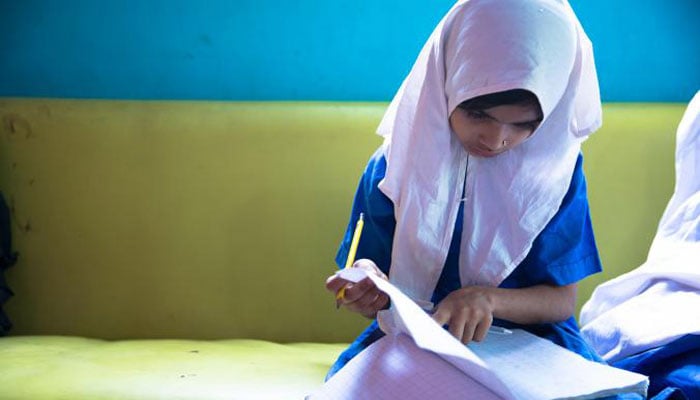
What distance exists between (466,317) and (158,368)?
60 cm

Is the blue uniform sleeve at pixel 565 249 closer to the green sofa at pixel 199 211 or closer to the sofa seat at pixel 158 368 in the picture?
the sofa seat at pixel 158 368

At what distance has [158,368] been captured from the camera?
5.73 feet

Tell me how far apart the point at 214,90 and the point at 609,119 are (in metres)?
0.83

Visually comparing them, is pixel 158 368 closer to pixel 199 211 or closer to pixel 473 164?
pixel 199 211

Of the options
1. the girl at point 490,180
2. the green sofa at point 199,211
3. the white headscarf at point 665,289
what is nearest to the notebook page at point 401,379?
the girl at point 490,180

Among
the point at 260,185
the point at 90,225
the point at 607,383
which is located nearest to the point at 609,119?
the point at 260,185

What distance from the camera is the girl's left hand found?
1395mm

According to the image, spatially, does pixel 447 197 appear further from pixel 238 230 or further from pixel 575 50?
pixel 238 230

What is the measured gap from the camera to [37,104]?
2135 mm

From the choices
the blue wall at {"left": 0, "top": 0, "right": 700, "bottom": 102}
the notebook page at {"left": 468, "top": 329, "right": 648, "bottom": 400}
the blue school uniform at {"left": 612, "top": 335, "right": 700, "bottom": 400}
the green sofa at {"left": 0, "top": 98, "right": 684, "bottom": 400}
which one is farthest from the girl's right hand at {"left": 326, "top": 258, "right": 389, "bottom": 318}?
the blue wall at {"left": 0, "top": 0, "right": 700, "bottom": 102}

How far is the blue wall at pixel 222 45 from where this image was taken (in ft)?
7.38

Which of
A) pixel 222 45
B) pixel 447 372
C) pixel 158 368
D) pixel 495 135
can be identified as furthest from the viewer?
pixel 222 45

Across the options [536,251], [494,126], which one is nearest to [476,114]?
[494,126]

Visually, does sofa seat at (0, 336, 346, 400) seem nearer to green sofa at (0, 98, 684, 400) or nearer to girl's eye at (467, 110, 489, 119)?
green sofa at (0, 98, 684, 400)
